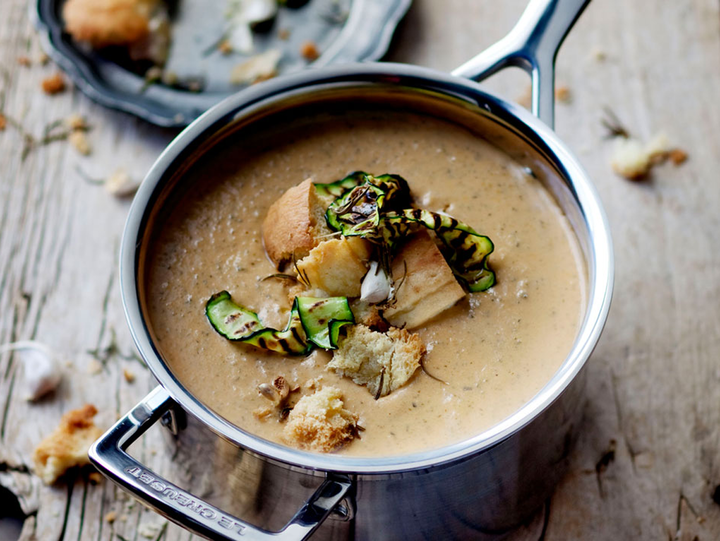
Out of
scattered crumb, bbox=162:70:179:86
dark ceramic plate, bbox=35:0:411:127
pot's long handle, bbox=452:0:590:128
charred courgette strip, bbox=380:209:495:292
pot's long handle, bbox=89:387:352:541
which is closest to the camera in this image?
pot's long handle, bbox=89:387:352:541

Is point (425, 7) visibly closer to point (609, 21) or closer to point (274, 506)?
point (609, 21)

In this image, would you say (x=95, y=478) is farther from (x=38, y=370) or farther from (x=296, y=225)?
(x=296, y=225)

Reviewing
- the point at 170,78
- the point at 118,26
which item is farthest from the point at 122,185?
the point at 118,26

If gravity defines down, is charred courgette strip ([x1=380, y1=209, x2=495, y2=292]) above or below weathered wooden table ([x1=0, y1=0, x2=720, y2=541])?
above

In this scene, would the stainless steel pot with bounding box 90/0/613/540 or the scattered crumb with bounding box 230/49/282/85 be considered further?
the scattered crumb with bounding box 230/49/282/85

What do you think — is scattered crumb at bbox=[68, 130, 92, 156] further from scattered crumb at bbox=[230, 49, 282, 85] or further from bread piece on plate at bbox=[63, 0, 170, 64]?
scattered crumb at bbox=[230, 49, 282, 85]

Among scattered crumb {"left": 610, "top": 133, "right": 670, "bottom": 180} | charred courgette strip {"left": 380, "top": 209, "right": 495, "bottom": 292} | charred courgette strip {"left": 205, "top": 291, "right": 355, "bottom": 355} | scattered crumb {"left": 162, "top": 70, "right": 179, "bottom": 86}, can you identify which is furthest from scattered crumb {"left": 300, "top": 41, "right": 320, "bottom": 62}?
charred courgette strip {"left": 205, "top": 291, "right": 355, "bottom": 355}

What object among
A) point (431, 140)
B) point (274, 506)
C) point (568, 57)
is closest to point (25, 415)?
point (274, 506)
